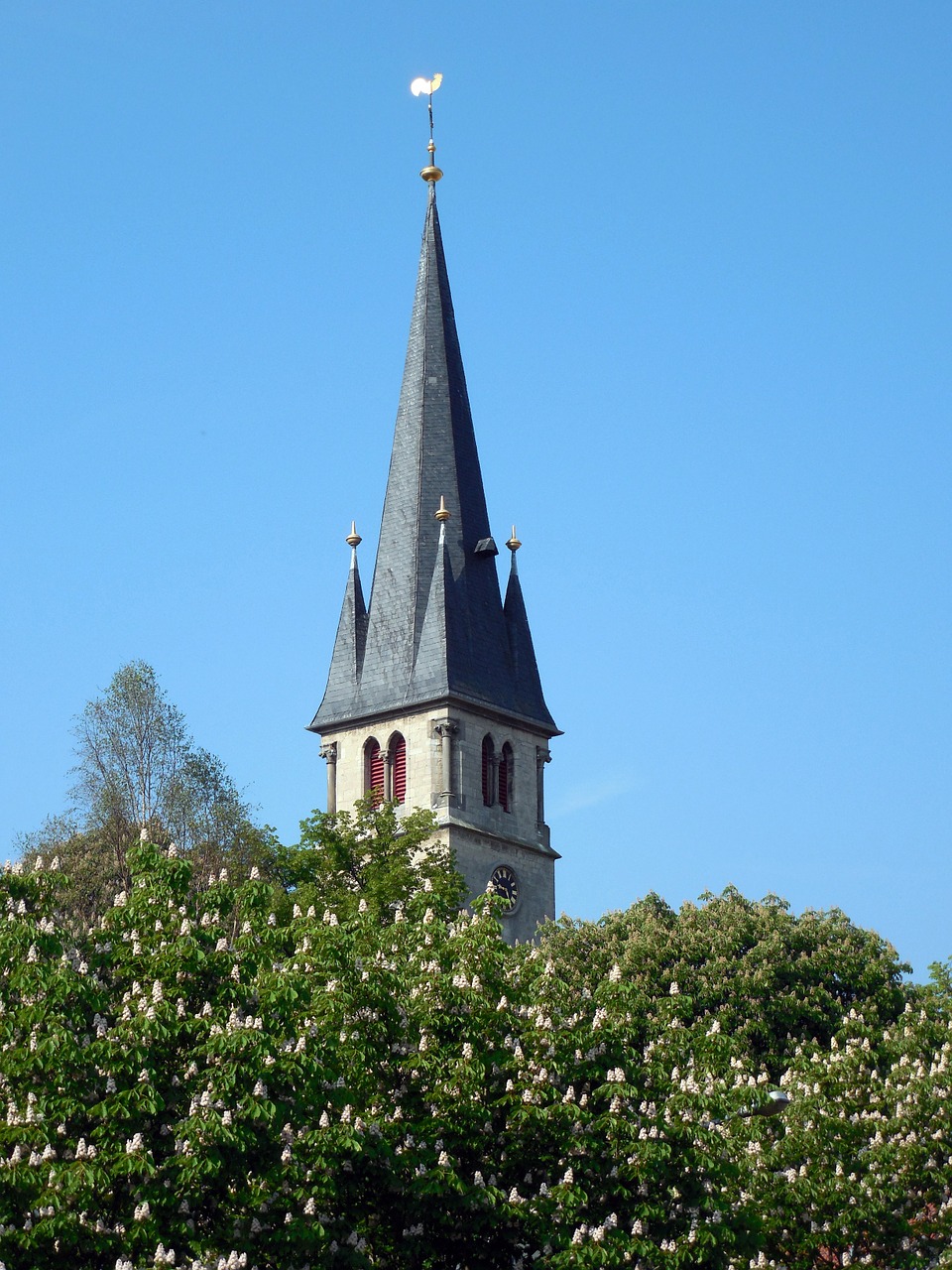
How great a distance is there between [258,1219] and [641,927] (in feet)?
111

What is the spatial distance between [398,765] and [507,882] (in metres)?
4.98

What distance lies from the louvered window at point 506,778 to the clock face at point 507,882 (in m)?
2.37

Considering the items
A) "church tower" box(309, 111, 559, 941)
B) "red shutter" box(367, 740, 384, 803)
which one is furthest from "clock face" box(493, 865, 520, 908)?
"red shutter" box(367, 740, 384, 803)

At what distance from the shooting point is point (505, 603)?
78.3m

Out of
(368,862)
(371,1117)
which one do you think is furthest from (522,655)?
(371,1117)

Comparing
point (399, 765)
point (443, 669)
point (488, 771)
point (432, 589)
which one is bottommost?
point (399, 765)

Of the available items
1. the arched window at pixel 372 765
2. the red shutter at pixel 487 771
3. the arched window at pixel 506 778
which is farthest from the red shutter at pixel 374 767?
the arched window at pixel 506 778

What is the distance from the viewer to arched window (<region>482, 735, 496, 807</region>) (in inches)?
2923

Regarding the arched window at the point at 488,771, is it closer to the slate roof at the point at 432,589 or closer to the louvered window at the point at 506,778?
the louvered window at the point at 506,778

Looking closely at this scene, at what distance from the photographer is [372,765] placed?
246ft

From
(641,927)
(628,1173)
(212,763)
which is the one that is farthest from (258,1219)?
(212,763)

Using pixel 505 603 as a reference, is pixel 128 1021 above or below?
below

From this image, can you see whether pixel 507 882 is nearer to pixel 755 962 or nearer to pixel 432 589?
pixel 432 589

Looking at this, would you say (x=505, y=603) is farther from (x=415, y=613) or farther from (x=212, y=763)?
(x=212, y=763)
